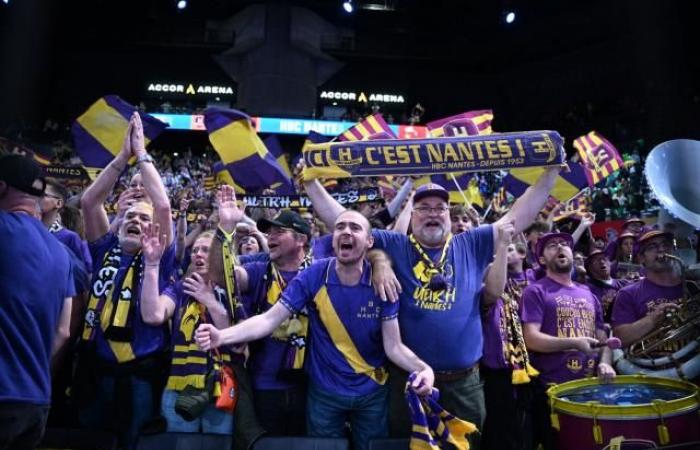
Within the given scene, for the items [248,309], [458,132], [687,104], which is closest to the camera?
[248,309]

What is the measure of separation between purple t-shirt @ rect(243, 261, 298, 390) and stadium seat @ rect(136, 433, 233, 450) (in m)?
0.36

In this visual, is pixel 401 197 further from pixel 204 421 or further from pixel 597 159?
pixel 597 159

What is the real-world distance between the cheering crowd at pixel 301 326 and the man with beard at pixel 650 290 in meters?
0.02

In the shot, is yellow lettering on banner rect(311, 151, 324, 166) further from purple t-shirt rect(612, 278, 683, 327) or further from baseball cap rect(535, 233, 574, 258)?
purple t-shirt rect(612, 278, 683, 327)

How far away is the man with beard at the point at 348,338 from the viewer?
2848mm

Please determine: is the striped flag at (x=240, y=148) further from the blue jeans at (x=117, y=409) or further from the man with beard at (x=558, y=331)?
the man with beard at (x=558, y=331)

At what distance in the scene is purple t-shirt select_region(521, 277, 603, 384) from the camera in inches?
138

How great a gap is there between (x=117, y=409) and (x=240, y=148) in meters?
2.85

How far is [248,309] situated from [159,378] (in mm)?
697

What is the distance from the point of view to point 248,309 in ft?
10.4

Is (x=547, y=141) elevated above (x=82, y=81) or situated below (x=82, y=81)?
below

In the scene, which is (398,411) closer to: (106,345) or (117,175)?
(106,345)

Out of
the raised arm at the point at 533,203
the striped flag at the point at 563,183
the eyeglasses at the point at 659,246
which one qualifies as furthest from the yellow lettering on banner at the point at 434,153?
the striped flag at the point at 563,183

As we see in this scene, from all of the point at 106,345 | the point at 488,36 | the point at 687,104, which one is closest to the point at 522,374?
the point at 106,345
